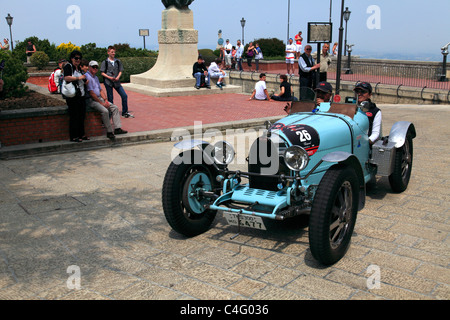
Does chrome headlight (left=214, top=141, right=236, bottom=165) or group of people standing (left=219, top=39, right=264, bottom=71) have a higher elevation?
group of people standing (left=219, top=39, right=264, bottom=71)

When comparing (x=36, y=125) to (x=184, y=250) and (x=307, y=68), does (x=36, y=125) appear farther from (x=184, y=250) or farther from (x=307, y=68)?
(x=307, y=68)

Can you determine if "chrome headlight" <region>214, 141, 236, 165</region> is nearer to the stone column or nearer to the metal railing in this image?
the stone column

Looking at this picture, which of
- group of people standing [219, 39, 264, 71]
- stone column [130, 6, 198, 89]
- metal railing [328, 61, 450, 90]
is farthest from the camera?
group of people standing [219, 39, 264, 71]

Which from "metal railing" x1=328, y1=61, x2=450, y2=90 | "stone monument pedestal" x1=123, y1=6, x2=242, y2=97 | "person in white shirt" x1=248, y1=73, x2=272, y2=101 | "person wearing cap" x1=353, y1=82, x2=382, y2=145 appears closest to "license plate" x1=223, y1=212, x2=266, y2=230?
"person wearing cap" x1=353, y1=82, x2=382, y2=145

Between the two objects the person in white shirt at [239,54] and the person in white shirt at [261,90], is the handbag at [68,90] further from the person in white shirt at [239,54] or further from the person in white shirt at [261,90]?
the person in white shirt at [239,54]

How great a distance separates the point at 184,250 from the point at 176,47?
15524 mm

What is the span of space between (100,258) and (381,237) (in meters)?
2.93

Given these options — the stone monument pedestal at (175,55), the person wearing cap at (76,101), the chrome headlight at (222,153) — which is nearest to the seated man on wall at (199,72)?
the stone monument pedestal at (175,55)

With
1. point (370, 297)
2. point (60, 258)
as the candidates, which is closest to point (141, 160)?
point (60, 258)

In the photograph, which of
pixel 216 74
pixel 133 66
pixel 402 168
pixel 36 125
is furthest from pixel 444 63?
pixel 36 125

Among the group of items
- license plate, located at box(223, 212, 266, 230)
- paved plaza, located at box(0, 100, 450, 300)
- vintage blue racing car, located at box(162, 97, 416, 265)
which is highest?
vintage blue racing car, located at box(162, 97, 416, 265)

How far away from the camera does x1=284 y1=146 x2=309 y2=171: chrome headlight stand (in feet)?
14.5

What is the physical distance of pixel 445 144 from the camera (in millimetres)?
9430

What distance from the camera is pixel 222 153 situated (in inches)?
202
